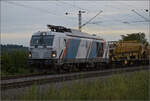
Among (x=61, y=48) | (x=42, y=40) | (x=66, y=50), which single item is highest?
(x=42, y=40)

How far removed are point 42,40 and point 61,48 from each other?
1606 millimetres

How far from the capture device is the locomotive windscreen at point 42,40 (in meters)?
21.3

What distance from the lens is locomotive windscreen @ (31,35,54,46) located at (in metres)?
21.3

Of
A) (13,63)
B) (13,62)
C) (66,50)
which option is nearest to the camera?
(66,50)

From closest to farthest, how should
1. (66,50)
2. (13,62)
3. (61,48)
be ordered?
(61,48) < (66,50) < (13,62)

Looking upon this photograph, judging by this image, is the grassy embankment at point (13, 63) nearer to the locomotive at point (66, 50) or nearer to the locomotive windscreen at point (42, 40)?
the locomotive at point (66, 50)

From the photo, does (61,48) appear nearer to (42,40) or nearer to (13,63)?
(42,40)

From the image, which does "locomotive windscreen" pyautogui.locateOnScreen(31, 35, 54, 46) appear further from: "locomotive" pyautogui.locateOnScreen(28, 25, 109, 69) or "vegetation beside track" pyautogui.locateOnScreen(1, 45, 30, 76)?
"vegetation beside track" pyautogui.locateOnScreen(1, 45, 30, 76)

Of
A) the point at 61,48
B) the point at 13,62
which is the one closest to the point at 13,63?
the point at 13,62

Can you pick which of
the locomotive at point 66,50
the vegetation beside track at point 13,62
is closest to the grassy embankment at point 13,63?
the vegetation beside track at point 13,62

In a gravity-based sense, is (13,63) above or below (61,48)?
below

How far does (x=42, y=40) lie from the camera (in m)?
21.7

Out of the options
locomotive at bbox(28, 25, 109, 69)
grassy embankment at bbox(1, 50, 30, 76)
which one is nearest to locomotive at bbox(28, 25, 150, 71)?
locomotive at bbox(28, 25, 109, 69)

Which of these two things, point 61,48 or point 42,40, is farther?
point 42,40
